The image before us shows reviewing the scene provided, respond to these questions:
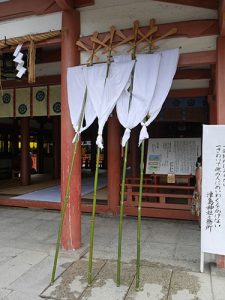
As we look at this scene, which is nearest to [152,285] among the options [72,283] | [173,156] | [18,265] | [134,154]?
[72,283]

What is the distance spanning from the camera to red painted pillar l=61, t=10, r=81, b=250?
5.36 m

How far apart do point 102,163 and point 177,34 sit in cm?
1752

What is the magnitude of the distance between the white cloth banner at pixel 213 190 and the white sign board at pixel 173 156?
3.69m

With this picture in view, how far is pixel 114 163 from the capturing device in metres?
8.08

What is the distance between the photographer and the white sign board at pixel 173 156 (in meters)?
8.42

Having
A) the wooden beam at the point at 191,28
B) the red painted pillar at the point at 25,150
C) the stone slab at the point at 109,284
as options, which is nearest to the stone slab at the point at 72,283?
the stone slab at the point at 109,284

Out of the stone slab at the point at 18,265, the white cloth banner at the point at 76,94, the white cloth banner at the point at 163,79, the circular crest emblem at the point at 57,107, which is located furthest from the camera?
the circular crest emblem at the point at 57,107

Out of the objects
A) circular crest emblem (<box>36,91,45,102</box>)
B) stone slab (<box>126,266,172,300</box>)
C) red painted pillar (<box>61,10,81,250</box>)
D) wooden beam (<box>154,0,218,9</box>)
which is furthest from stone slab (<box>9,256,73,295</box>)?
circular crest emblem (<box>36,91,45,102</box>)

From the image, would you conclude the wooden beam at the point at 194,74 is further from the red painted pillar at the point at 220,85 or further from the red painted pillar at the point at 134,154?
the red painted pillar at the point at 134,154

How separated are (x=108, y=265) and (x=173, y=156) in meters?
4.54

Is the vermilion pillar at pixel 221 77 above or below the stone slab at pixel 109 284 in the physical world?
above

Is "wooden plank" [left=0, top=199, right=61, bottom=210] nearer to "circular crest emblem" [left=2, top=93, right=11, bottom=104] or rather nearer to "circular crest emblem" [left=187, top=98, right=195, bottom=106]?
"circular crest emblem" [left=2, top=93, right=11, bottom=104]

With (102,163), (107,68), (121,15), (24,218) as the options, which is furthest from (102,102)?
(102,163)

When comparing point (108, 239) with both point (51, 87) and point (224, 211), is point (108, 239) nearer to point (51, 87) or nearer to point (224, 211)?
point (224, 211)
